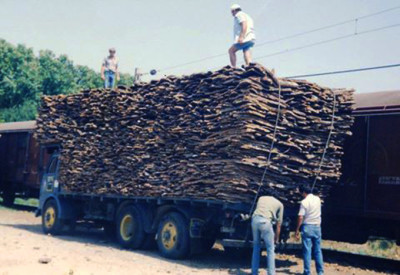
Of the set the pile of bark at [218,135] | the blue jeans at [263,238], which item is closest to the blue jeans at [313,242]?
the blue jeans at [263,238]

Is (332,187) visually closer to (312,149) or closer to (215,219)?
(312,149)

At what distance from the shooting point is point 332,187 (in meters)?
11.6

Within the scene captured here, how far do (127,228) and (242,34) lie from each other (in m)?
5.28

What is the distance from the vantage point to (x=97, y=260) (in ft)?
32.8

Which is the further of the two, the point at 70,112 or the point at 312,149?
the point at 70,112

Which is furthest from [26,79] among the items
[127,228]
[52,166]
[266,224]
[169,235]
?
[266,224]

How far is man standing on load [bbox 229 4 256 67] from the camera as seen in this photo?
10883 mm

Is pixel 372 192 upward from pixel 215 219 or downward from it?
upward

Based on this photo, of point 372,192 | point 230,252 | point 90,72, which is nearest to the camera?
point 372,192

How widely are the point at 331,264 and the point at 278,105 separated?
13.2 feet

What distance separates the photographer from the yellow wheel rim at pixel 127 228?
482 inches

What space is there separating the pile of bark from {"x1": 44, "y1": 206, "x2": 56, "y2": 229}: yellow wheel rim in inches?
89.7

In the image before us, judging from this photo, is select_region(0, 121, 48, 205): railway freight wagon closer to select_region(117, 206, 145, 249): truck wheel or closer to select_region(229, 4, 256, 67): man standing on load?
select_region(117, 206, 145, 249): truck wheel

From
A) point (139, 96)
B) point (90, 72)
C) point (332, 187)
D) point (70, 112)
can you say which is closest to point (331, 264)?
point (332, 187)
